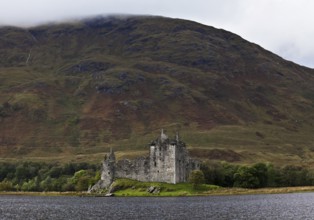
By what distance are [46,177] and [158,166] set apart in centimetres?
5369

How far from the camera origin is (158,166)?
463 ft

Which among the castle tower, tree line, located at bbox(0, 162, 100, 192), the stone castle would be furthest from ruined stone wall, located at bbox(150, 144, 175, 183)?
tree line, located at bbox(0, 162, 100, 192)

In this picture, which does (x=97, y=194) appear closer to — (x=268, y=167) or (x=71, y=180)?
(x=71, y=180)

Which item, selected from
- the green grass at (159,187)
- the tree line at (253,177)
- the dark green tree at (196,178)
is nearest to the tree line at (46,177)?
the green grass at (159,187)

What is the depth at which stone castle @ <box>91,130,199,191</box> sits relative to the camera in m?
140

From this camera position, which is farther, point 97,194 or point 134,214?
point 97,194

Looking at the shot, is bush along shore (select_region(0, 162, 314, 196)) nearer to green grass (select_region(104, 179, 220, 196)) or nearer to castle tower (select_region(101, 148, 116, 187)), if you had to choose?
green grass (select_region(104, 179, 220, 196))

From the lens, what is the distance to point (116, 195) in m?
136

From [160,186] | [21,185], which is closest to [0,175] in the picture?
[21,185]

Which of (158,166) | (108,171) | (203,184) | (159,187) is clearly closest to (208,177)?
(203,184)

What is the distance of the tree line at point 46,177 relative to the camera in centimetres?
15912

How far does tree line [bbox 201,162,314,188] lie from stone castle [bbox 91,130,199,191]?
5852 mm

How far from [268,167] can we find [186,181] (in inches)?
945

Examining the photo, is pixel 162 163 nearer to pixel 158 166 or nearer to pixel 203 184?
pixel 158 166
